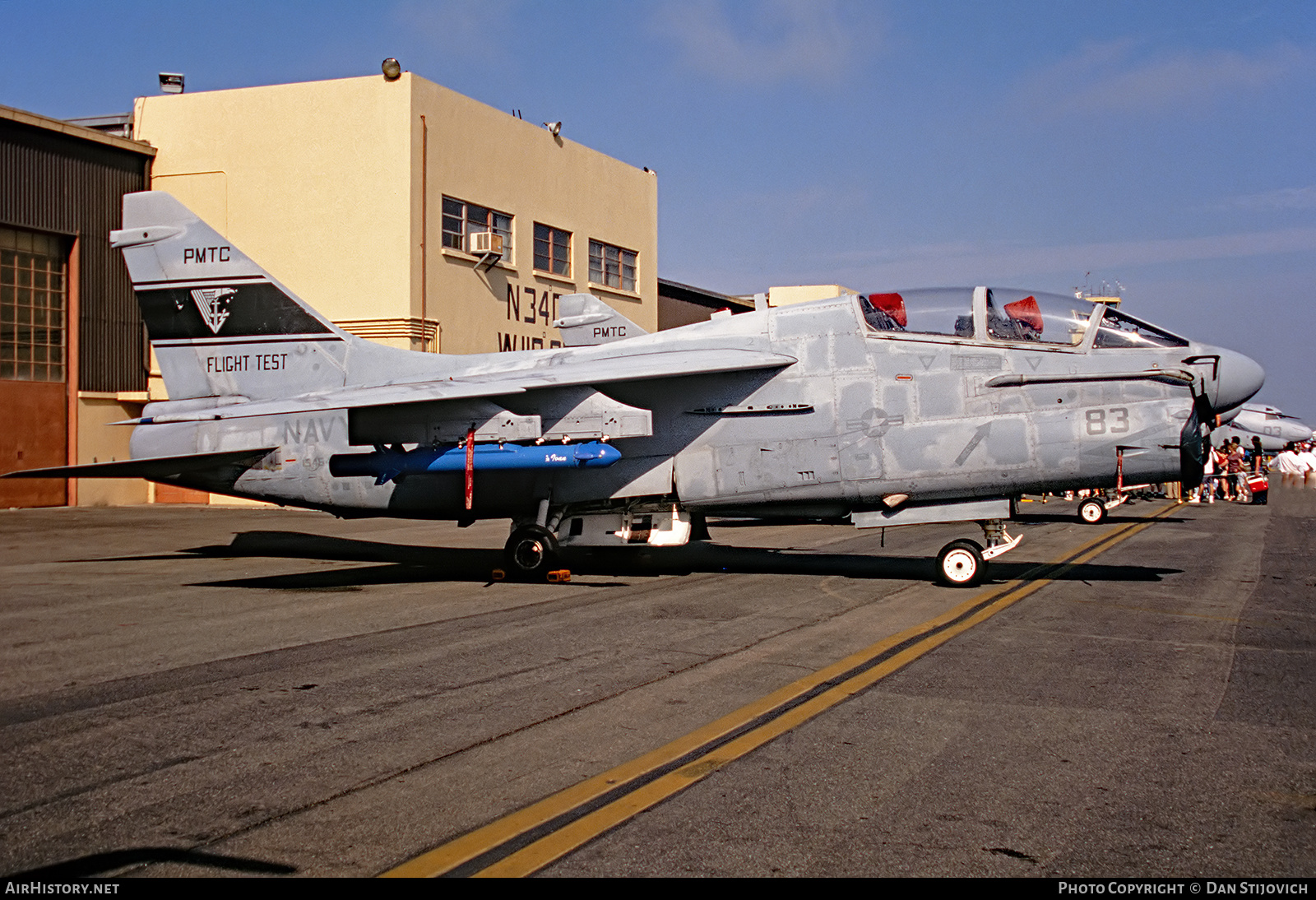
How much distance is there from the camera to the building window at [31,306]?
25.8 m

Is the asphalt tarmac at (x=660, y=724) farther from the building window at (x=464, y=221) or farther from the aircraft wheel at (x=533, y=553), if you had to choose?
the building window at (x=464, y=221)

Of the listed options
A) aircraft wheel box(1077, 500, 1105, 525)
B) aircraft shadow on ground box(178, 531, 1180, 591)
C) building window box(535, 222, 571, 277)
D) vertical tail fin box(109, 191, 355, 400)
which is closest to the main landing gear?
aircraft shadow on ground box(178, 531, 1180, 591)


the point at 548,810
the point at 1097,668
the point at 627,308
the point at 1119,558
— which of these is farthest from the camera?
the point at 627,308

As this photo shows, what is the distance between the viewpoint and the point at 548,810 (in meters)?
4.17

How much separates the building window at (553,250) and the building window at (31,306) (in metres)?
13.1

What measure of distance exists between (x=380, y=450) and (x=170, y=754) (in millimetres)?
7530

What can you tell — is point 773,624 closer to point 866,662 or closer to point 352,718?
point 866,662

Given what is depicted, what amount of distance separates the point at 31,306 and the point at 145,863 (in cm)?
2744

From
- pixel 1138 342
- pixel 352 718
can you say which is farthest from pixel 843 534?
pixel 352 718

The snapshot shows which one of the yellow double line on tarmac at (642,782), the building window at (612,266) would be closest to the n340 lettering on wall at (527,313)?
the building window at (612,266)

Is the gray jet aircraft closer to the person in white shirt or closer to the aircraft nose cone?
the person in white shirt

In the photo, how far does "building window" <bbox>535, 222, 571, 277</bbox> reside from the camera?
32062 mm

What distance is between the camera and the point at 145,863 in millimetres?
3600

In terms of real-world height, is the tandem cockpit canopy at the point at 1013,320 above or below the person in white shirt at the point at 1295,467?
above
